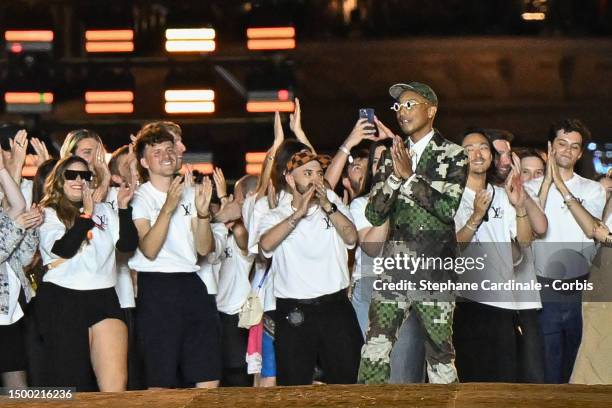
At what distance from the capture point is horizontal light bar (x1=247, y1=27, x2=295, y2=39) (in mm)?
11492

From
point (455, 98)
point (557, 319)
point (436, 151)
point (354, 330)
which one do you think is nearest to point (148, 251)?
point (354, 330)

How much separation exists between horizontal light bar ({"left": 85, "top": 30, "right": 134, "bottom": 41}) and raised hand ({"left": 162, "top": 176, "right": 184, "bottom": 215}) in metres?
2.28

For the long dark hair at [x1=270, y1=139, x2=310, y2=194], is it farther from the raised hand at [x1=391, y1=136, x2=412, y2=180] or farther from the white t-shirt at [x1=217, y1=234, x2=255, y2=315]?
the raised hand at [x1=391, y1=136, x2=412, y2=180]

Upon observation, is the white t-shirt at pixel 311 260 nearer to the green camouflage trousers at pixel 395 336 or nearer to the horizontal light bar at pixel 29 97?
the green camouflage trousers at pixel 395 336

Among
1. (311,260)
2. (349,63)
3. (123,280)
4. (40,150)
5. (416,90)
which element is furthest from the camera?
(349,63)

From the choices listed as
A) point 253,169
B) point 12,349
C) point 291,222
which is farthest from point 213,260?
point 253,169

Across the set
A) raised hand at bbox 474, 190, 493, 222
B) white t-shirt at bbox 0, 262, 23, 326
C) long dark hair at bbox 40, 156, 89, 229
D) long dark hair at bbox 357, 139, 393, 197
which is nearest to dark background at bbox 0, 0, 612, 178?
long dark hair at bbox 357, 139, 393, 197

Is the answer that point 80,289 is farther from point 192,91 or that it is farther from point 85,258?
point 192,91

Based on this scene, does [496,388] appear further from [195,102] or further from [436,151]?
[195,102]

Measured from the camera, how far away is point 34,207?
9.45 meters

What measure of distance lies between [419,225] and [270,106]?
10.2 ft

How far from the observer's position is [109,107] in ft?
37.7

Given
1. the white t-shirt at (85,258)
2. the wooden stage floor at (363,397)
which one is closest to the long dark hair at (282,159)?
the white t-shirt at (85,258)

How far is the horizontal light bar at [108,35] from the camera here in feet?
37.6
